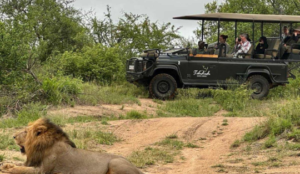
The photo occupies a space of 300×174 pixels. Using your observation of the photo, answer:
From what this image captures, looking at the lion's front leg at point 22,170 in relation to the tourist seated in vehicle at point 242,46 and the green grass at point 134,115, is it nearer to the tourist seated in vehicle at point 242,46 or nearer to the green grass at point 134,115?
the green grass at point 134,115

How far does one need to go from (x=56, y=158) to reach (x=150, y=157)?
2452 mm

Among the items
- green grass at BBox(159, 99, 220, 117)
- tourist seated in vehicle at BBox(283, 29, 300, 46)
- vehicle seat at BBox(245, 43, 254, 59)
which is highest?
tourist seated in vehicle at BBox(283, 29, 300, 46)

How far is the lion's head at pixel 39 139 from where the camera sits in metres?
5.68

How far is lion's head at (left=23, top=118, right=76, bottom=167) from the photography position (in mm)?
5676

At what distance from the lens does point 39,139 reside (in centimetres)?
574

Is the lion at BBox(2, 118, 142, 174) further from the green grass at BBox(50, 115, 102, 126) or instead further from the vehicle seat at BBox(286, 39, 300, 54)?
the vehicle seat at BBox(286, 39, 300, 54)

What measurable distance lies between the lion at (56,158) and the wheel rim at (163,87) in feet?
31.7

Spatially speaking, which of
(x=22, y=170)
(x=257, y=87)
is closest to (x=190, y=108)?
(x=257, y=87)

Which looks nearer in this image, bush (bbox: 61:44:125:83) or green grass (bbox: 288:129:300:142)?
green grass (bbox: 288:129:300:142)

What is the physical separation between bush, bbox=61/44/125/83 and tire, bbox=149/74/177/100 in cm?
223

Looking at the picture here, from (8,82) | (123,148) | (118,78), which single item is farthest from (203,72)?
(123,148)

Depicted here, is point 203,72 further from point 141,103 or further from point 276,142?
point 276,142

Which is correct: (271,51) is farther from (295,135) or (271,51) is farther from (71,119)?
(295,135)

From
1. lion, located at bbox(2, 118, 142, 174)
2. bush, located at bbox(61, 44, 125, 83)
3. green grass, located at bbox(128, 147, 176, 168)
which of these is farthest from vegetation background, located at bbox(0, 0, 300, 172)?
lion, located at bbox(2, 118, 142, 174)
